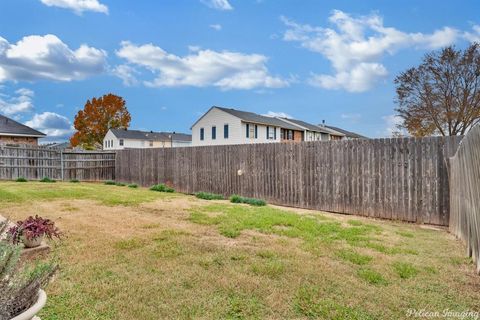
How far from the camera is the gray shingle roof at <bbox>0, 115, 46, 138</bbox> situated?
21.3 m

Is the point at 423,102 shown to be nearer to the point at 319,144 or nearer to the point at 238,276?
the point at 319,144

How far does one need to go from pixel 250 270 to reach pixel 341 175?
16.8ft

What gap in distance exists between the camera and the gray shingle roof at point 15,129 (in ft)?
69.8

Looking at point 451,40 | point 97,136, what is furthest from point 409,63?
point 97,136

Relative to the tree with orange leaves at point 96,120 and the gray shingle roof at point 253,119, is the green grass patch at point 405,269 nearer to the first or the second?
the gray shingle roof at point 253,119

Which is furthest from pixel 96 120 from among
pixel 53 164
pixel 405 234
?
pixel 405 234

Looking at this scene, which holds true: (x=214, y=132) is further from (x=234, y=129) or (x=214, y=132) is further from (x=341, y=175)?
(x=341, y=175)

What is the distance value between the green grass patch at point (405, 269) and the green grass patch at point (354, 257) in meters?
0.30

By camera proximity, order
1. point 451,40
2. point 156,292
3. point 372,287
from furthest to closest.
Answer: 1. point 451,40
2. point 372,287
3. point 156,292

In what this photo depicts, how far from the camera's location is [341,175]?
763 cm

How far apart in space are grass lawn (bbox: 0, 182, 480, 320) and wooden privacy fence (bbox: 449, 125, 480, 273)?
25 centimetres

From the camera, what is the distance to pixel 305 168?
328 inches

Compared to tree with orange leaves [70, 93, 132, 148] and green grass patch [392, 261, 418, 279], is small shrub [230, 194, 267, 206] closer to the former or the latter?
green grass patch [392, 261, 418, 279]

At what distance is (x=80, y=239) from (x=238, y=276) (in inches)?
98.0
